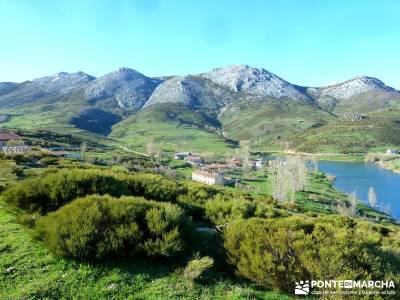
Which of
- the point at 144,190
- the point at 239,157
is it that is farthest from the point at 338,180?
the point at 144,190

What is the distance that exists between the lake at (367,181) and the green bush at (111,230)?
318 ft

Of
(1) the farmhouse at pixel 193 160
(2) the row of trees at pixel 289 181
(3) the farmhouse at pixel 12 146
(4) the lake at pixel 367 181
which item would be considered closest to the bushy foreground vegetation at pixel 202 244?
(3) the farmhouse at pixel 12 146

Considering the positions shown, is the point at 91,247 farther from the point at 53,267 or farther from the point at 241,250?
the point at 241,250

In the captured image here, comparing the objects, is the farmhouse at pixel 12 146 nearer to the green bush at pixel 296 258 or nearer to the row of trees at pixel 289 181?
the green bush at pixel 296 258

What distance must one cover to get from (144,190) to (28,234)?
233 inches

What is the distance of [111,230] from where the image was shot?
9.13m

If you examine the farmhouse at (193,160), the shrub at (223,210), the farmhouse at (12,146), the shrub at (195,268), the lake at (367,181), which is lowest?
the lake at (367,181)

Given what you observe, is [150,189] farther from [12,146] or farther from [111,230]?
[12,146]

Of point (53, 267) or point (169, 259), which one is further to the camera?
point (169, 259)

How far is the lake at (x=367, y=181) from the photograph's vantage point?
107 metres

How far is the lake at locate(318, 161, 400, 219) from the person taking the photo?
107m

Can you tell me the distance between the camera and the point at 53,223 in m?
9.12

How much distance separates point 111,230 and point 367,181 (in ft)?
487

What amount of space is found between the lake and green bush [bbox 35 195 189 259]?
318 feet
